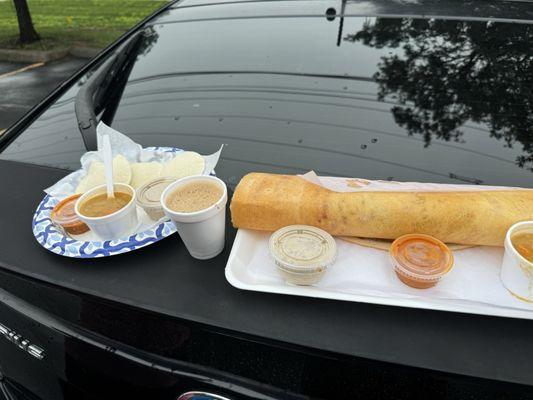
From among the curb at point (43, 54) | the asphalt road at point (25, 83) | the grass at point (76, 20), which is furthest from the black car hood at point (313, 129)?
the grass at point (76, 20)

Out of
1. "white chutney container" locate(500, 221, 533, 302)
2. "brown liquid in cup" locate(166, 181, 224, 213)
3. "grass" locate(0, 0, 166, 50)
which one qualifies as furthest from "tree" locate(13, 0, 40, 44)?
"white chutney container" locate(500, 221, 533, 302)

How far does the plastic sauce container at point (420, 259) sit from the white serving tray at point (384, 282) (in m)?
0.03

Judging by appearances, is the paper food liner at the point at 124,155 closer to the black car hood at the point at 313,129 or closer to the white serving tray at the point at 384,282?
the black car hood at the point at 313,129

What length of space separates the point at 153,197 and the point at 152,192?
0.10ft

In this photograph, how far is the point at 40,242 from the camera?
4.09ft

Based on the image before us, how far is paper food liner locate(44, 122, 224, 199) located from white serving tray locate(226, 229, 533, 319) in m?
0.43

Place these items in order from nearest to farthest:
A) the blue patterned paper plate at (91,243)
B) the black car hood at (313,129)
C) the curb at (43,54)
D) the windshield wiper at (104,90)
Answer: the black car hood at (313,129)
the blue patterned paper plate at (91,243)
the windshield wiper at (104,90)
the curb at (43,54)

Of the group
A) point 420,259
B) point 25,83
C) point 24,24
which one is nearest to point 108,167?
point 420,259

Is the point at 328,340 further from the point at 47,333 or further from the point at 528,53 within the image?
the point at 528,53

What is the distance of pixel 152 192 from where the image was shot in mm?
1354

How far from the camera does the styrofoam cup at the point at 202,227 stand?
1077mm

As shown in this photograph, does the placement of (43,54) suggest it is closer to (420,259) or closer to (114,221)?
(114,221)

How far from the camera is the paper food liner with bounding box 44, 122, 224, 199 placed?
1.44 metres

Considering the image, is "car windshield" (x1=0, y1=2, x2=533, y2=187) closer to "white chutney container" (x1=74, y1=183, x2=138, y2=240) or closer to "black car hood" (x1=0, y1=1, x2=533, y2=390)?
"black car hood" (x1=0, y1=1, x2=533, y2=390)
